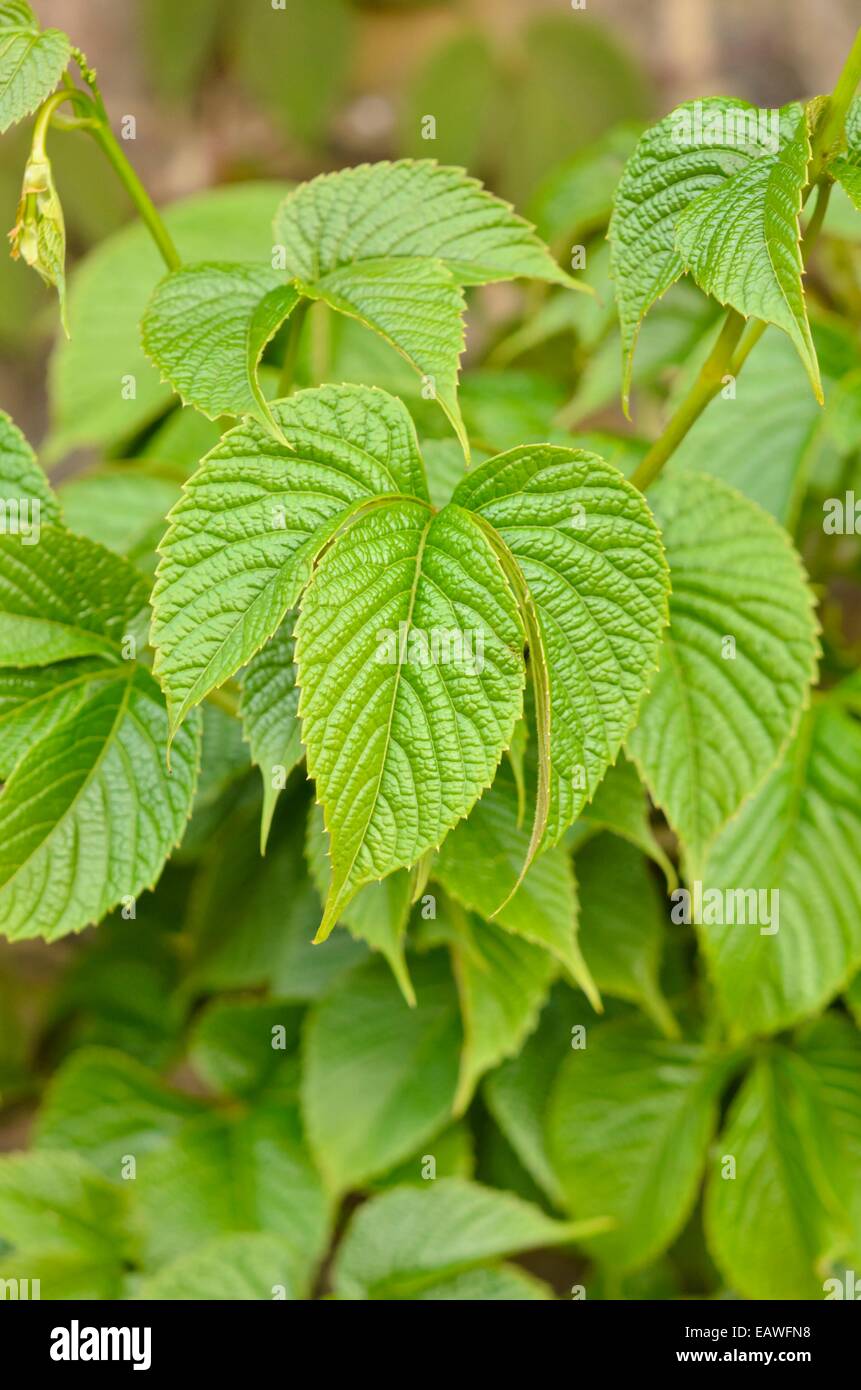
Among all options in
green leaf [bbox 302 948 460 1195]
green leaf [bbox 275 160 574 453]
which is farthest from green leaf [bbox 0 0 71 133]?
green leaf [bbox 302 948 460 1195]

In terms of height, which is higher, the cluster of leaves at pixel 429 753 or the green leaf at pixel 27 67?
the green leaf at pixel 27 67

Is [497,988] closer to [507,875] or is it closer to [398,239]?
[507,875]

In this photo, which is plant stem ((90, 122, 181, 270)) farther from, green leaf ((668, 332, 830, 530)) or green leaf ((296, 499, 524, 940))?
green leaf ((668, 332, 830, 530))

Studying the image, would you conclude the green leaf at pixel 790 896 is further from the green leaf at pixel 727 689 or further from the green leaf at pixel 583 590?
the green leaf at pixel 583 590

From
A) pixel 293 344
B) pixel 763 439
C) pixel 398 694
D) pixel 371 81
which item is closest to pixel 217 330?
pixel 293 344

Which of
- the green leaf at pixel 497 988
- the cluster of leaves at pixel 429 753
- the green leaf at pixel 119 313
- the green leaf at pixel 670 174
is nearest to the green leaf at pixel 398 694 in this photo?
the cluster of leaves at pixel 429 753

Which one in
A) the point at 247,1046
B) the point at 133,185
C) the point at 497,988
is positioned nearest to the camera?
the point at 133,185
